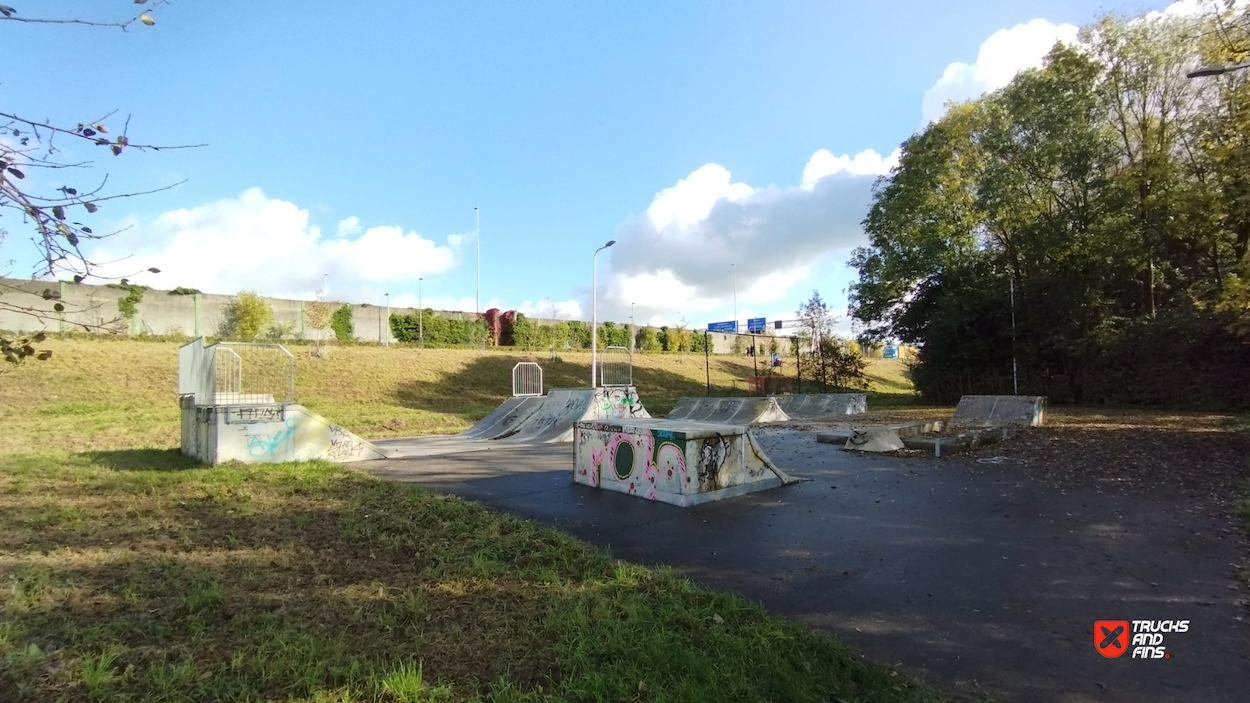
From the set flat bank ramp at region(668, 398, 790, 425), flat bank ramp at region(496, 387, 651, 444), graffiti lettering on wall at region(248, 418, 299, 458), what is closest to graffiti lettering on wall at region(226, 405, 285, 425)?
graffiti lettering on wall at region(248, 418, 299, 458)

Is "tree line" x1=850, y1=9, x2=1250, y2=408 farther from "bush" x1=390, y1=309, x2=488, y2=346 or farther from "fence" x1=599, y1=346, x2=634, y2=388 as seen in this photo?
"bush" x1=390, y1=309, x2=488, y2=346

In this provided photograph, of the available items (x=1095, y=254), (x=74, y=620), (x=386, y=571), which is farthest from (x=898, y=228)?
(x=74, y=620)

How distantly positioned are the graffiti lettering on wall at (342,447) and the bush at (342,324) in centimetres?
2145

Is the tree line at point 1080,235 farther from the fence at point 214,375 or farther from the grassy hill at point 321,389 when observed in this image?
the fence at point 214,375

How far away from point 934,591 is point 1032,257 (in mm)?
23301

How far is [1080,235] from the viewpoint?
21.4 m

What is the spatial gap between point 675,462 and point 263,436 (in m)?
7.60

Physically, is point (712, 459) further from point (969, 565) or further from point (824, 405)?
point (824, 405)

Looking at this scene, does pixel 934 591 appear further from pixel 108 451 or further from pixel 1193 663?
pixel 108 451

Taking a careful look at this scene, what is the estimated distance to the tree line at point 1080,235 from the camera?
18.9 metres

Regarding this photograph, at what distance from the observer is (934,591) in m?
4.28

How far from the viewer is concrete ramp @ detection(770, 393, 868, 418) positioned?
23.2 metres

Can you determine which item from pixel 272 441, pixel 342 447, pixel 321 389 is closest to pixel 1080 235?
pixel 342 447

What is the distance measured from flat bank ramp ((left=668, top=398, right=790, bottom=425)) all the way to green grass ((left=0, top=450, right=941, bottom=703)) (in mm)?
14748
